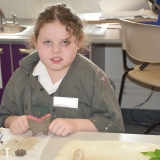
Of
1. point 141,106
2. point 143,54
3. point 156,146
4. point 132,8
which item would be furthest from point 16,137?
point 141,106

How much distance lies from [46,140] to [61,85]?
1.09ft

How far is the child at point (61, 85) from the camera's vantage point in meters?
1.25

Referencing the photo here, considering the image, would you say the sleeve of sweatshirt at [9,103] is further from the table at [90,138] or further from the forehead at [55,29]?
the table at [90,138]

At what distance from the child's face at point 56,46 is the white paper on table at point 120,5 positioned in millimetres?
1422

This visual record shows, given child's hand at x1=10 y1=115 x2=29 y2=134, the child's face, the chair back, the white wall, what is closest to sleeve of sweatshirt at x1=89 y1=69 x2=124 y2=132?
the child's face

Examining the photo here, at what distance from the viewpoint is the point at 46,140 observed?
41.0 inches

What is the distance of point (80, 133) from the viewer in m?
1.09

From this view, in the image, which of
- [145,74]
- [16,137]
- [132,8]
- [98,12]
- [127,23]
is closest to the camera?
[16,137]

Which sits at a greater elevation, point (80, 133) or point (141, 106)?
point (80, 133)

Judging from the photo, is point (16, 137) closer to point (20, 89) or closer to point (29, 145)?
point (29, 145)

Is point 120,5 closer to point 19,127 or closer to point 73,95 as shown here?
point 73,95

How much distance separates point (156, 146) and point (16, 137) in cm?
43

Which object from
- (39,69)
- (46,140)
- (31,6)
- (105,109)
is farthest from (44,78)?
(31,6)

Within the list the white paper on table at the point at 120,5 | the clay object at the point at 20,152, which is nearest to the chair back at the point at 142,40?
the white paper on table at the point at 120,5
